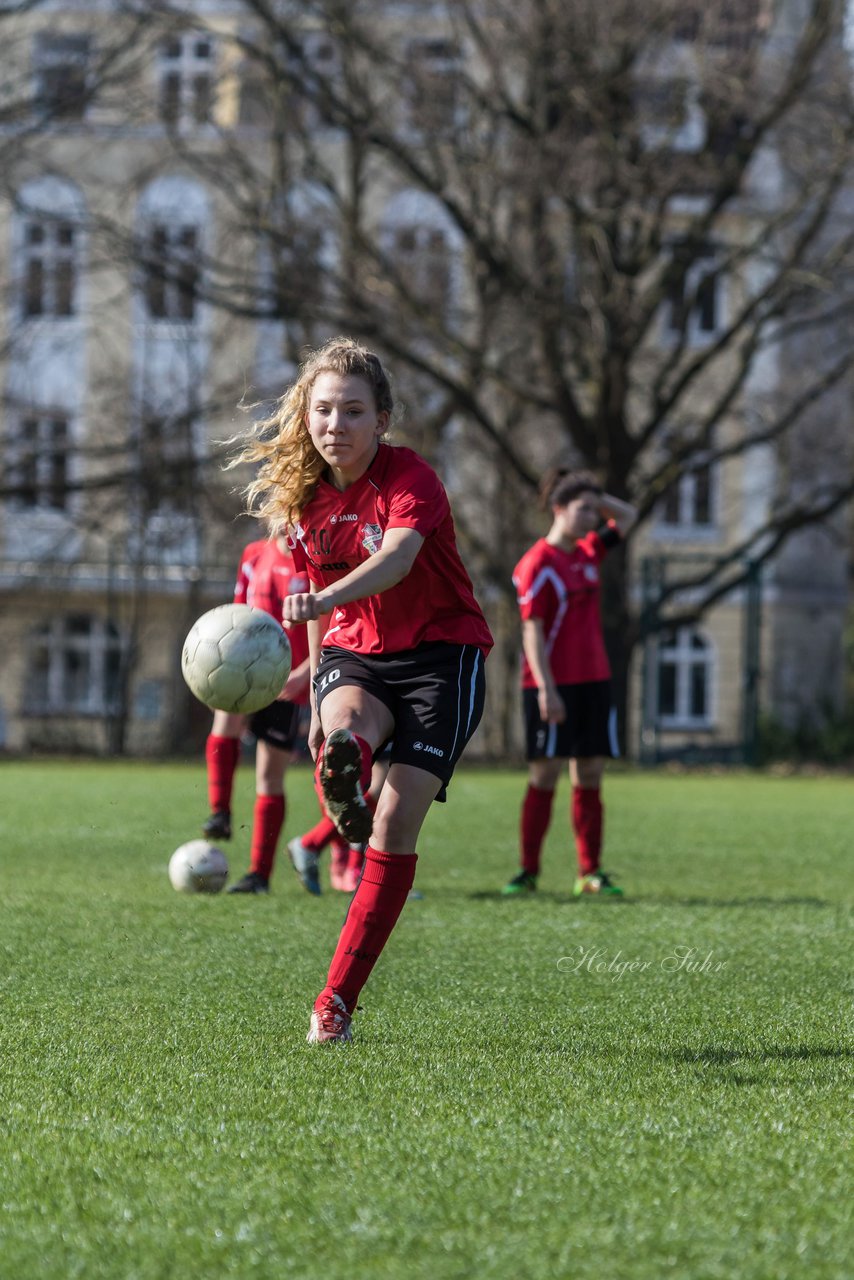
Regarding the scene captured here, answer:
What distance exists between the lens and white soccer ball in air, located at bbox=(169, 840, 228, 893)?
24.2ft

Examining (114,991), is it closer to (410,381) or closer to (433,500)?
(433,500)

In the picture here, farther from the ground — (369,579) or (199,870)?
(369,579)

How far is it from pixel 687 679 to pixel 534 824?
78.8ft

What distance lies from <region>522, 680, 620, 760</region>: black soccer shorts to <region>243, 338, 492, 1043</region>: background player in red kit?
10.1 ft

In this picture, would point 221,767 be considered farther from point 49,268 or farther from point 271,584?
point 49,268

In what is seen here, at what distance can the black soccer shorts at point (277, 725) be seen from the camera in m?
7.59

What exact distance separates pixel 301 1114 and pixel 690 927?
3.51 meters

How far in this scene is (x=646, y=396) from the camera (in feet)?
78.7

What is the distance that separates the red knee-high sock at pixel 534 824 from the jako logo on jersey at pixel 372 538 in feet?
12.0

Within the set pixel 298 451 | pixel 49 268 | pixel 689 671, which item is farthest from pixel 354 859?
pixel 689 671

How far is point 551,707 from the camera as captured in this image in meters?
7.54

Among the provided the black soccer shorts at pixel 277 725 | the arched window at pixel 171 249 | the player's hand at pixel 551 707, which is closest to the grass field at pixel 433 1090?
the black soccer shorts at pixel 277 725

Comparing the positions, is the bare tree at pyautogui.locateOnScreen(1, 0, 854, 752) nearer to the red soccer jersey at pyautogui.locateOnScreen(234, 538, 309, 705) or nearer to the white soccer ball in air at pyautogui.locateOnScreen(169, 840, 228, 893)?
the red soccer jersey at pyautogui.locateOnScreen(234, 538, 309, 705)

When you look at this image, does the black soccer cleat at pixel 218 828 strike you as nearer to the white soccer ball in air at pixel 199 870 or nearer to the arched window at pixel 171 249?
the white soccer ball in air at pixel 199 870
